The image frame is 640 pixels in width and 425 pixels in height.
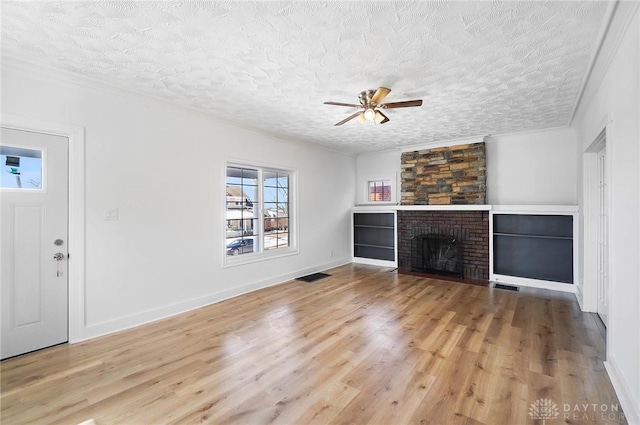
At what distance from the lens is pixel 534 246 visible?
489 cm

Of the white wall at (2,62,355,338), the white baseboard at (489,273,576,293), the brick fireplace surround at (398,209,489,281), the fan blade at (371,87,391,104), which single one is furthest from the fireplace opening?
the fan blade at (371,87,391,104)

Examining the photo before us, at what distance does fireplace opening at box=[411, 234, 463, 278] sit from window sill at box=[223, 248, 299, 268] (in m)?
2.49

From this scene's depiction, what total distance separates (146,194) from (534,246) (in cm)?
588

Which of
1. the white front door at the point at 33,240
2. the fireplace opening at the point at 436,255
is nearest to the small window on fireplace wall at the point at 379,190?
the fireplace opening at the point at 436,255

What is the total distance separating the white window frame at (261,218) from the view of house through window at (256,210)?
17 millimetres

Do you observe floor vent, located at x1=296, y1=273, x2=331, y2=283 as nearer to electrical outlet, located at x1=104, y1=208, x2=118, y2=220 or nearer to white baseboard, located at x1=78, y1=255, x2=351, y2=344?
white baseboard, located at x1=78, y1=255, x2=351, y2=344

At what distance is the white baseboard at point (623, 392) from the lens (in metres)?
1.75

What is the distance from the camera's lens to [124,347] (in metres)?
2.83

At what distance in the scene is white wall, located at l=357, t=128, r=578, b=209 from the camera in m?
4.82

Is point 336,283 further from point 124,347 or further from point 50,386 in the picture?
point 50,386

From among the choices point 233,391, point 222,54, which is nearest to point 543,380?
point 233,391

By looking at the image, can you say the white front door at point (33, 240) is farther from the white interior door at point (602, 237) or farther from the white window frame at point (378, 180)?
the white interior door at point (602, 237)

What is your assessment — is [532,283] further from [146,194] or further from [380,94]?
[146,194]

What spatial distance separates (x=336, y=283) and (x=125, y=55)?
4.18m
